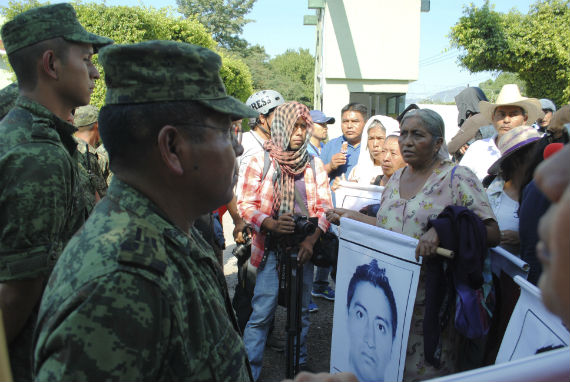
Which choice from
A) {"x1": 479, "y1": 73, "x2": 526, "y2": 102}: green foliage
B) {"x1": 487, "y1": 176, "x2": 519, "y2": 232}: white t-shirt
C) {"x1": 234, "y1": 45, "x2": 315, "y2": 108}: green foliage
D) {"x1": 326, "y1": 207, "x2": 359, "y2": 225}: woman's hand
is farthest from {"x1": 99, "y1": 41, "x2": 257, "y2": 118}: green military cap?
{"x1": 234, "y1": 45, "x2": 315, "y2": 108}: green foliage

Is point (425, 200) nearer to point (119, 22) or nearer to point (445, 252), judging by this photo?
point (445, 252)

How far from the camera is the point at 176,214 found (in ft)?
3.92

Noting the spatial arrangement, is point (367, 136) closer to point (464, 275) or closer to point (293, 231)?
point (293, 231)

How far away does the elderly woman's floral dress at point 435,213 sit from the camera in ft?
8.49

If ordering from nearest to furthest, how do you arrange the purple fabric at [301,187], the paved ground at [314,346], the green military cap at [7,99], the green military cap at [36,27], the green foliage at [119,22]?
the green military cap at [36,27] < the green military cap at [7,99] < the purple fabric at [301,187] < the paved ground at [314,346] < the green foliage at [119,22]

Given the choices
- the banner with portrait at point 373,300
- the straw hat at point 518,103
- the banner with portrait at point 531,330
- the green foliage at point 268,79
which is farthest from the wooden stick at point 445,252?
the green foliage at point 268,79

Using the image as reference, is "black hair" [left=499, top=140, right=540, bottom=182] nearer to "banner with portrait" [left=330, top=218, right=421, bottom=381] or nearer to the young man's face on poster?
"banner with portrait" [left=330, top=218, right=421, bottom=381]

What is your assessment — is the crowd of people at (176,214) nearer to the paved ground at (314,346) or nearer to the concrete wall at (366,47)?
the paved ground at (314,346)

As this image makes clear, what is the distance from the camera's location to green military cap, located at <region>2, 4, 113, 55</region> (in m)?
1.94

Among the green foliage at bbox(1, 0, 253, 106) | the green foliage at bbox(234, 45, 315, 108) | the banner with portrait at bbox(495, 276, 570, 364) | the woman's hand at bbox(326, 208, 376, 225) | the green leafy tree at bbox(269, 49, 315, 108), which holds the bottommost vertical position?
the banner with portrait at bbox(495, 276, 570, 364)

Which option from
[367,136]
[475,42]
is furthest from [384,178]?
[475,42]

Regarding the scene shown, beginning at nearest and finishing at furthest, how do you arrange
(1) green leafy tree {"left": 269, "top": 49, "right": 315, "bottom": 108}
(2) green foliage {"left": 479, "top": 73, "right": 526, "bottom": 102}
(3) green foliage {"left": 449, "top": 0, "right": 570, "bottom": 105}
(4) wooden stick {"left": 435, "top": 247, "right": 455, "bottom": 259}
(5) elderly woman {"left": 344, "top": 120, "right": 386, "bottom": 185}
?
(4) wooden stick {"left": 435, "top": 247, "right": 455, "bottom": 259} → (5) elderly woman {"left": 344, "top": 120, "right": 386, "bottom": 185} → (3) green foliage {"left": 449, "top": 0, "right": 570, "bottom": 105} → (2) green foliage {"left": 479, "top": 73, "right": 526, "bottom": 102} → (1) green leafy tree {"left": 269, "top": 49, "right": 315, "bottom": 108}

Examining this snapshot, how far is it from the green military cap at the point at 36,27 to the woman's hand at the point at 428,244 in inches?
83.3

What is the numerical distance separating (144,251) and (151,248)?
0.02 meters
